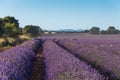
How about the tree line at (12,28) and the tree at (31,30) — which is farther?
the tree at (31,30)

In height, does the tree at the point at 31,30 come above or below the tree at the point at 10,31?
below

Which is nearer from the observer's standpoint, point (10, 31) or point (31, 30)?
point (10, 31)

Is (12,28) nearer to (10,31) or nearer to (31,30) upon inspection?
(10,31)

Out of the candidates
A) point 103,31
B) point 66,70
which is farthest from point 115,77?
point 103,31

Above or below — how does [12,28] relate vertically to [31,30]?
above

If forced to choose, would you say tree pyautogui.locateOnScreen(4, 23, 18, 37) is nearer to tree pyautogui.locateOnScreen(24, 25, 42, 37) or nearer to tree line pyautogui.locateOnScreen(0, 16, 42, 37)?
tree line pyautogui.locateOnScreen(0, 16, 42, 37)

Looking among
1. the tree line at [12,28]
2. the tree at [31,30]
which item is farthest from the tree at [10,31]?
the tree at [31,30]

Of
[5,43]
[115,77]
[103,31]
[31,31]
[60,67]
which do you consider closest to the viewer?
[60,67]

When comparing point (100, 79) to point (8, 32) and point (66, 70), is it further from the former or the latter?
point (8, 32)

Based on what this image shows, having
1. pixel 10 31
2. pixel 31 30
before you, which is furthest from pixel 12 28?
pixel 31 30

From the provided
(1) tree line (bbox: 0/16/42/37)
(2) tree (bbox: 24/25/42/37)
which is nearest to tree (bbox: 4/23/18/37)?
(1) tree line (bbox: 0/16/42/37)

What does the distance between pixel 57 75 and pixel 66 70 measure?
0.53 meters

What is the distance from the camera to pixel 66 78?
25.0 ft

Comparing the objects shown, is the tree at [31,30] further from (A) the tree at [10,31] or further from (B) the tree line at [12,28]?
(A) the tree at [10,31]
